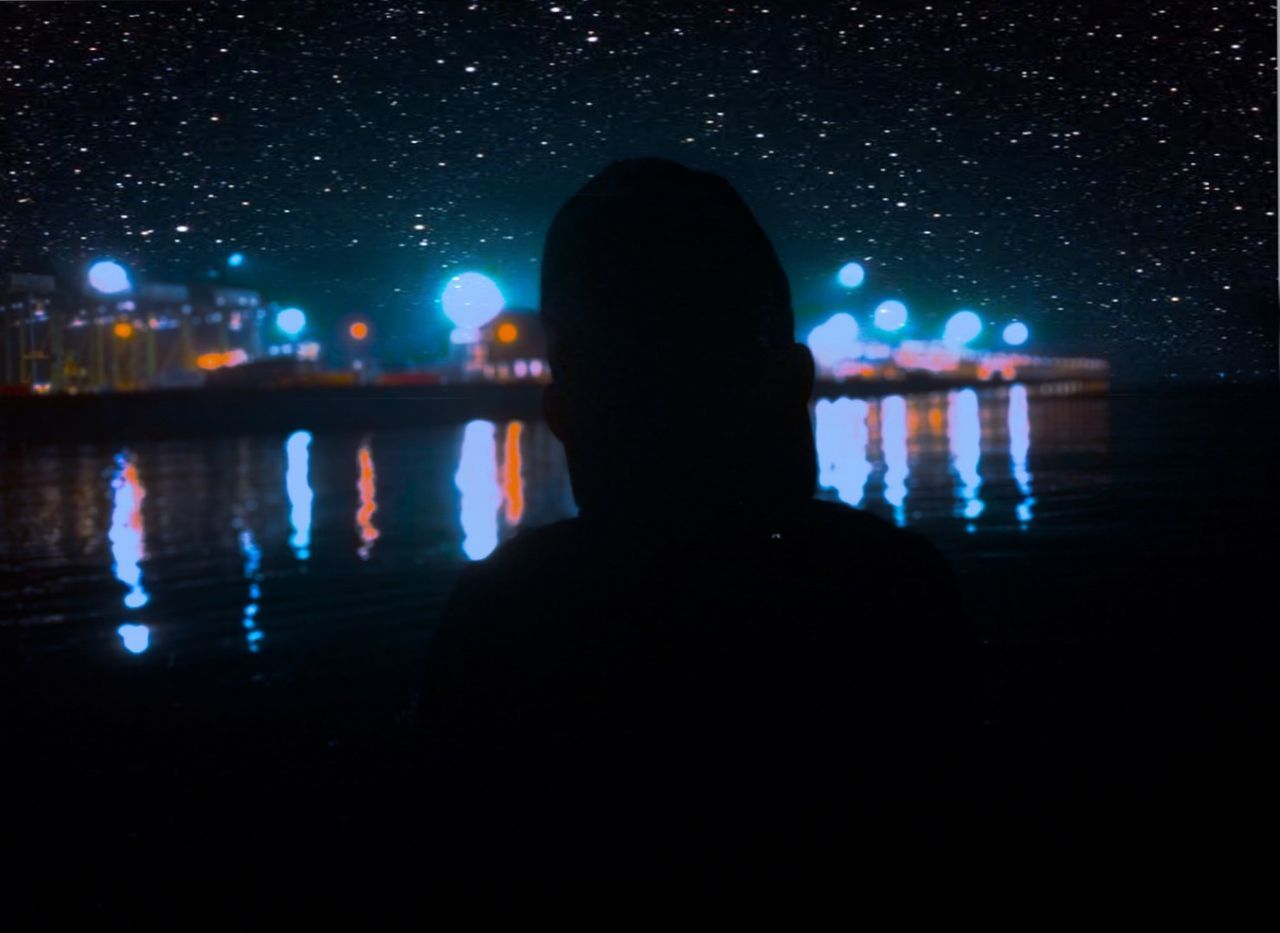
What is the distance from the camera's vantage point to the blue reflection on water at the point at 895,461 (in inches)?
314

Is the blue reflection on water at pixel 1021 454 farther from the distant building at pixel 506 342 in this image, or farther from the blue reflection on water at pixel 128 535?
the blue reflection on water at pixel 128 535

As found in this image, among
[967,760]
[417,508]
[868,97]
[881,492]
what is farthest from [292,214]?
[881,492]

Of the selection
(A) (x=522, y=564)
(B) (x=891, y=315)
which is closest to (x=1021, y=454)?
(B) (x=891, y=315)

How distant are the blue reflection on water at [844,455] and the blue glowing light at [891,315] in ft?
1.20

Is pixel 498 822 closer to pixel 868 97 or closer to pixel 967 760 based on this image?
pixel 967 760

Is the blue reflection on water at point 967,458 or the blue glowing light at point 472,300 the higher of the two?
the blue glowing light at point 472,300

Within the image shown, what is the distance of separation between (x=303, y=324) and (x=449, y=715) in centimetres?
245

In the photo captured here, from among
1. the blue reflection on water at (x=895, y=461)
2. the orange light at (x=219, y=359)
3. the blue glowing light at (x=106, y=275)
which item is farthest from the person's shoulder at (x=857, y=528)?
the orange light at (x=219, y=359)

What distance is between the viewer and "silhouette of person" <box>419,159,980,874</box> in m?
1.11

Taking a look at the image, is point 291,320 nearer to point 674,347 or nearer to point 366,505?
point 674,347

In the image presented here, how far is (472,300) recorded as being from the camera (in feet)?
7.97

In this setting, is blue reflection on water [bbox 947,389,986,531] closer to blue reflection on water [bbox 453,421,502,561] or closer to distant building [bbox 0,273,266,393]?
blue reflection on water [bbox 453,421,502,561]

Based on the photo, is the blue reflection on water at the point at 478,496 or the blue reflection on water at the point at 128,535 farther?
the blue reflection on water at the point at 478,496

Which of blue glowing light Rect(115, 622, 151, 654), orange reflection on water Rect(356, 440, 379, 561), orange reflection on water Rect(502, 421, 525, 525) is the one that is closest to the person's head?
blue glowing light Rect(115, 622, 151, 654)
